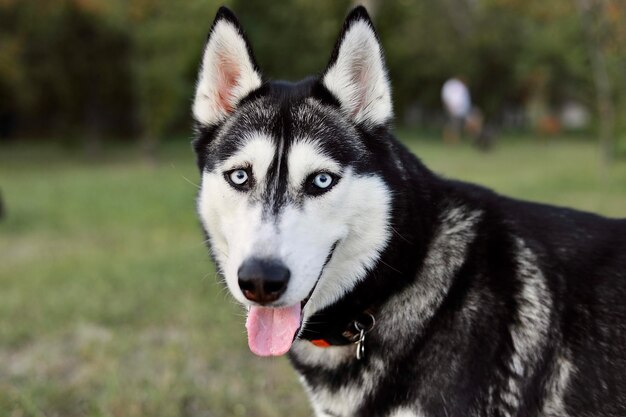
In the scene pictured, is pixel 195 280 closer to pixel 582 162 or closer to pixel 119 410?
pixel 119 410

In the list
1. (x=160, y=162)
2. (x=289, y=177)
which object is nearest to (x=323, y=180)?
(x=289, y=177)

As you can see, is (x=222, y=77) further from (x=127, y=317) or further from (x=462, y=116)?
(x=462, y=116)

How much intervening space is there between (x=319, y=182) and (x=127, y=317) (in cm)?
358

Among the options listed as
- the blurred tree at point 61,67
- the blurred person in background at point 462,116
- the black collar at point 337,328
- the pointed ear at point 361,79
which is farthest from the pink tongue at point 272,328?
the blurred person in background at point 462,116

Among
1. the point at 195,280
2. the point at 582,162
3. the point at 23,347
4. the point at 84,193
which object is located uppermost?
the point at 582,162

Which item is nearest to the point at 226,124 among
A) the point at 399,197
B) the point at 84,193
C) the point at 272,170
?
the point at 272,170

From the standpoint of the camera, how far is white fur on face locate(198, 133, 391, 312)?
2260 millimetres

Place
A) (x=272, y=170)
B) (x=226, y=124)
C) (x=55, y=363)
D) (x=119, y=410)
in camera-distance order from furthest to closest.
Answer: (x=55, y=363) → (x=119, y=410) → (x=226, y=124) → (x=272, y=170)

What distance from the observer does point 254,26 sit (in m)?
35.3

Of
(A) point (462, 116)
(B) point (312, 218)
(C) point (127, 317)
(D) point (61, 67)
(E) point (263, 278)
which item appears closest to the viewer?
(E) point (263, 278)

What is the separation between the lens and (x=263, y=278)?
211 centimetres

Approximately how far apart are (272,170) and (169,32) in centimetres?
2187

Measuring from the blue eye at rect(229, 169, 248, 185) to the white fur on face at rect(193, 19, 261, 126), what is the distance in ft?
1.34

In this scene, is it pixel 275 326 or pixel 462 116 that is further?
pixel 462 116
